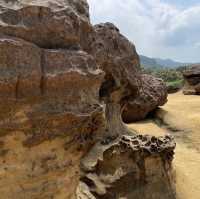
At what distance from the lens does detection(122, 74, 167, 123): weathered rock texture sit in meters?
10.6

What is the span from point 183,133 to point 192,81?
23.3ft

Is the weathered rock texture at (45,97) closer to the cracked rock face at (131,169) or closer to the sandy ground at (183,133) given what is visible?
the cracked rock face at (131,169)

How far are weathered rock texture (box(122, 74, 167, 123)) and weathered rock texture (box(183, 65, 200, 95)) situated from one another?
4851mm

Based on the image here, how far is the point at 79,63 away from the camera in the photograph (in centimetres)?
295

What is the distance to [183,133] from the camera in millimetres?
9695

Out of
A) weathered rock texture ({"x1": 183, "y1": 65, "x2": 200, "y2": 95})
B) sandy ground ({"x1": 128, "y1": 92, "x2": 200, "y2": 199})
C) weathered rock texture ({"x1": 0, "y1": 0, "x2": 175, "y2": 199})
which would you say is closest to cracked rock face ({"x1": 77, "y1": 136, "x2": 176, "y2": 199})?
sandy ground ({"x1": 128, "y1": 92, "x2": 200, "y2": 199})

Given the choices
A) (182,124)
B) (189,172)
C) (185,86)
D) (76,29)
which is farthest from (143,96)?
(76,29)

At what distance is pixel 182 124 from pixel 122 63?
4.43 meters

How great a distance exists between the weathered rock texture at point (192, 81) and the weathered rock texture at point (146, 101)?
15.9ft

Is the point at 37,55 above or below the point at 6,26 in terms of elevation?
below

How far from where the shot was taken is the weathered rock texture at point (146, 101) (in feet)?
34.7

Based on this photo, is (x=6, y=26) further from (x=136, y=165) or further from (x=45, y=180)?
(x=136, y=165)

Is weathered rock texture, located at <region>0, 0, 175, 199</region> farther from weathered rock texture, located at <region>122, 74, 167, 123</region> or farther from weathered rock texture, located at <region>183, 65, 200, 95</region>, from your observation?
weathered rock texture, located at <region>183, 65, 200, 95</region>

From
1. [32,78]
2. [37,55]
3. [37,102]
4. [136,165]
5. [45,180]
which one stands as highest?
[37,55]
